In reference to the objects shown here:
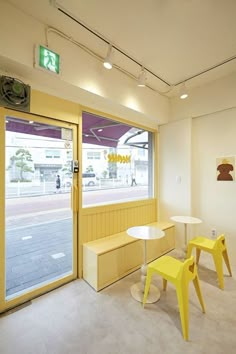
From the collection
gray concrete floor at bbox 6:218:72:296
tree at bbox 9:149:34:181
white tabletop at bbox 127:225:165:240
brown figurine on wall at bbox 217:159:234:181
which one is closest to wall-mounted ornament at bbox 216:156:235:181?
brown figurine on wall at bbox 217:159:234:181

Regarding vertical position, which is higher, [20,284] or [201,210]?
[201,210]

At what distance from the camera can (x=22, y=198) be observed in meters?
2.14

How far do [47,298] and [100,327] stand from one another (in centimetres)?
78

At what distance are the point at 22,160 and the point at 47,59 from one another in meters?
1.17

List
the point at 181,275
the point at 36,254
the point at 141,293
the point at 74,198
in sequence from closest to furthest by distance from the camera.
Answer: the point at 181,275, the point at 141,293, the point at 74,198, the point at 36,254

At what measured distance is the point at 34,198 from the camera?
2.27 m

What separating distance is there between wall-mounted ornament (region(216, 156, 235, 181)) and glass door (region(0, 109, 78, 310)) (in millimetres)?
2397

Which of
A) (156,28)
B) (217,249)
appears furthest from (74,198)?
(156,28)

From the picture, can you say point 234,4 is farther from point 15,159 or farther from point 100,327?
point 100,327

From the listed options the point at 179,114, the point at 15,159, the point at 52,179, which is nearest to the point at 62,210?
the point at 52,179

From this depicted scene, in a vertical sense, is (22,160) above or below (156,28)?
below

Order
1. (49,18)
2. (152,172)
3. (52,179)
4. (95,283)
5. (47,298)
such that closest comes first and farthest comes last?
(49,18) < (47,298) < (95,283) < (52,179) < (152,172)

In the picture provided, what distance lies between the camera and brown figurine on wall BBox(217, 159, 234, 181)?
2871 millimetres

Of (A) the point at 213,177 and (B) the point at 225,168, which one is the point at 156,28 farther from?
(A) the point at 213,177
